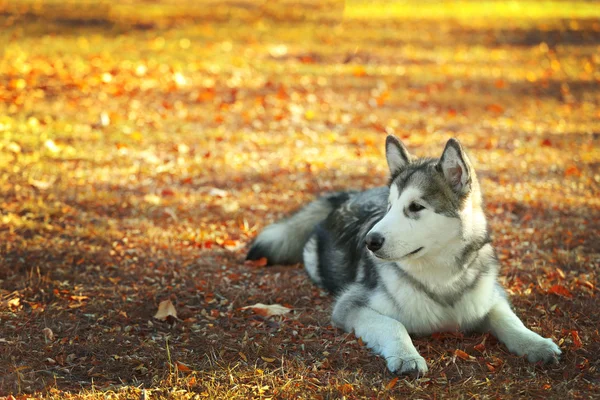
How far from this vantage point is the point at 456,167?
4730 mm

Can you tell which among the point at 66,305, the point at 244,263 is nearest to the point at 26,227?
the point at 66,305

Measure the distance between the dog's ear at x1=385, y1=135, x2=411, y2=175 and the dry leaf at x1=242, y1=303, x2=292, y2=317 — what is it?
1.34 meters

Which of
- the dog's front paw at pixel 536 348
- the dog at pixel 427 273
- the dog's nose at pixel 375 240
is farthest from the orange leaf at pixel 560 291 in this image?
the dog's nose at pixel 375 240

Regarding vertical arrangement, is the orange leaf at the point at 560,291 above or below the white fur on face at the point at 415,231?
below

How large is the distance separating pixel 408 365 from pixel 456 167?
4.07 ft

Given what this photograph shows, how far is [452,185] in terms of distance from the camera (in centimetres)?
477

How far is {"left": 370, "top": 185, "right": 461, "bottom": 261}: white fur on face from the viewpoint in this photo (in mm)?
4648

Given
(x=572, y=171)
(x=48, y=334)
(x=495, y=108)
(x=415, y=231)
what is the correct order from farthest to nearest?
1. (x=495, y=108)
2. (x=572, y=171)
3. (x=48, y=334)
4. (x=415, y=231)

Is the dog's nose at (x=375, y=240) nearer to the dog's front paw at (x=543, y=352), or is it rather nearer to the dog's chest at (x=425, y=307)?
the dog's chest at (x=425, y=307)

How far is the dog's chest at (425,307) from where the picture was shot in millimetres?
4949

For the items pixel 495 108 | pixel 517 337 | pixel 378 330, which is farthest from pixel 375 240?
pixel 495 108

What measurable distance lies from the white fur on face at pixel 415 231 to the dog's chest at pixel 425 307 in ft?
1.17

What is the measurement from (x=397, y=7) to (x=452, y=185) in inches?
754

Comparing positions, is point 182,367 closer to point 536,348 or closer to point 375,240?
point 375,240
